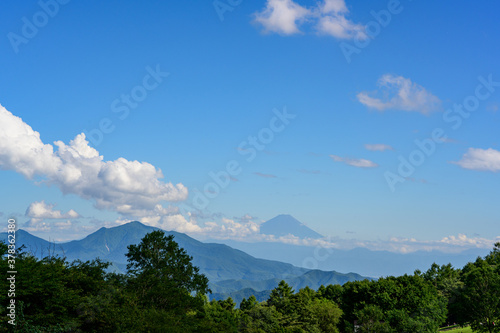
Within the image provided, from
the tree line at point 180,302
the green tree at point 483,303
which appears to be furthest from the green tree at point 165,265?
the green tree at point 483,303

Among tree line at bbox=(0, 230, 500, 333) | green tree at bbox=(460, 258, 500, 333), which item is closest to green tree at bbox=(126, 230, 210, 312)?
tree line at bbox=(0, 230, 500, 333)

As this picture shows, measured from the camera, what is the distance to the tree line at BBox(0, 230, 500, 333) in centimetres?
3938

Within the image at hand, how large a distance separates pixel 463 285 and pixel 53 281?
10253cm

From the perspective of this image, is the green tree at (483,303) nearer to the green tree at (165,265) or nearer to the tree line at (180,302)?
the tree line at (180,302)

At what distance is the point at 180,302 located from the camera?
56.2 m

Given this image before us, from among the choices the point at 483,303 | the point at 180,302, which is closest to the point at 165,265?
the point at 180,302

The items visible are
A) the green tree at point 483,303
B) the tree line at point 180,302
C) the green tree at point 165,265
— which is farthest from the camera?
the green tree at point 483,303

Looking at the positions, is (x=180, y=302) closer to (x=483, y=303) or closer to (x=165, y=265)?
(x=165, y=265)

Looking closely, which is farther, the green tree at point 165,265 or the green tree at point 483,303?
the green tree at point 483,303

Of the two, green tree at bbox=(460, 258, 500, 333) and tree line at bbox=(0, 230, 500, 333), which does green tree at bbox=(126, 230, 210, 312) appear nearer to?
tree line at bbox=(0, 230, 500, 333)

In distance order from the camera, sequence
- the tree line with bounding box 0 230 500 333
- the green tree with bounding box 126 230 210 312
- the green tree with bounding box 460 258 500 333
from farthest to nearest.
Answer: the green tree with bounding box 460 258 500 333 → the green tree with bounding box 126 230 210 312 → the tree line with bounding box 0 230 500 333

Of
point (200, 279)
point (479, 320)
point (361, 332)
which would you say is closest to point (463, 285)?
point (479, 320)

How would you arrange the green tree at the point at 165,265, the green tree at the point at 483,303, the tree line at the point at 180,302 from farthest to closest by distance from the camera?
1. the green tree at the point at 483,303
2. the green tree at the point at 165,265
3. the tree line at the point at 180,302

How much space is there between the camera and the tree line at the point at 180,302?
39.4m
